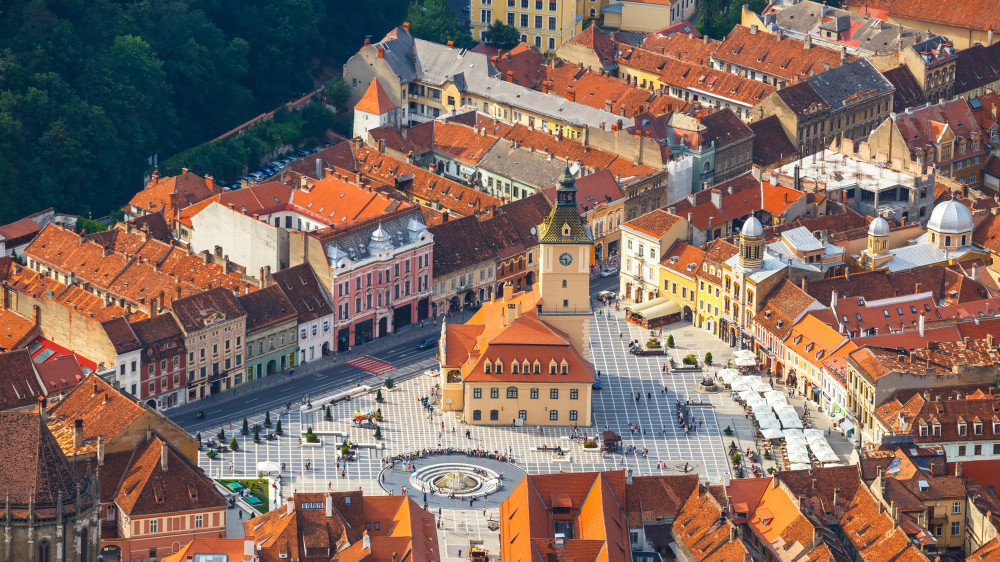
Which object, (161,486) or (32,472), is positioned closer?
(32,472)

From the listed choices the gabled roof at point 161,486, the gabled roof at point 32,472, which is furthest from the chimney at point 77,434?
the gabled roof at point 32,472

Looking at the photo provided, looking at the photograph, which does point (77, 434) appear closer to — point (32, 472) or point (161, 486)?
point (161, 486)

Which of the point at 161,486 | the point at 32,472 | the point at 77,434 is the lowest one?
the point at 32,472

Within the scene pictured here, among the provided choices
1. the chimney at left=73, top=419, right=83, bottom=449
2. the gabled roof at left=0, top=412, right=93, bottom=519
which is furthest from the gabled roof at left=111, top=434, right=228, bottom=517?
the gabled roof at left=0, top=412, right=93, bottom=519

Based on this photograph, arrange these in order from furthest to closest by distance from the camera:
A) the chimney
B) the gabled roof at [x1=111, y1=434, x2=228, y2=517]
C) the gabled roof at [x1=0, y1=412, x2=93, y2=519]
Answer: the chimney < the gabled roof at [x1=111, y1=434, x2=228, y2=517] < the gabled roof at [x1=0, y1=412, x2=93, y2=519]

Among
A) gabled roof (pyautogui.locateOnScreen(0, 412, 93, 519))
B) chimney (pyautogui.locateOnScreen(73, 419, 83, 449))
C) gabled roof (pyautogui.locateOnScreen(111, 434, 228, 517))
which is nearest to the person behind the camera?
gabled roof (pyautogui.locateOnScreen(0, 412, 93, 519))

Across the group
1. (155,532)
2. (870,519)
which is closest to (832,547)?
(870,519)

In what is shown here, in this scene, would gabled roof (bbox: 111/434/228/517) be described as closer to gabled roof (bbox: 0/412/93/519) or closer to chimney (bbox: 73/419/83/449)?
chimney (bbox: 73/419/83/449)

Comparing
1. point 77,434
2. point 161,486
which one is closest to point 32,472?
point 161,486

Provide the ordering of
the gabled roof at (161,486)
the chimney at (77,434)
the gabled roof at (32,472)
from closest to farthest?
1. the gabled roof at (32,472)
2. the gabled roof at (161,486)
3. the chimney at (77,434)

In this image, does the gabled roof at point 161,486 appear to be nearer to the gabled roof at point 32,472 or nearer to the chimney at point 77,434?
the chimney at point 77,434

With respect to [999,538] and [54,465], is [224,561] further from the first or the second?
[999,538]

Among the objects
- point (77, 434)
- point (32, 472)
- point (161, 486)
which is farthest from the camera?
point (77, 434)
